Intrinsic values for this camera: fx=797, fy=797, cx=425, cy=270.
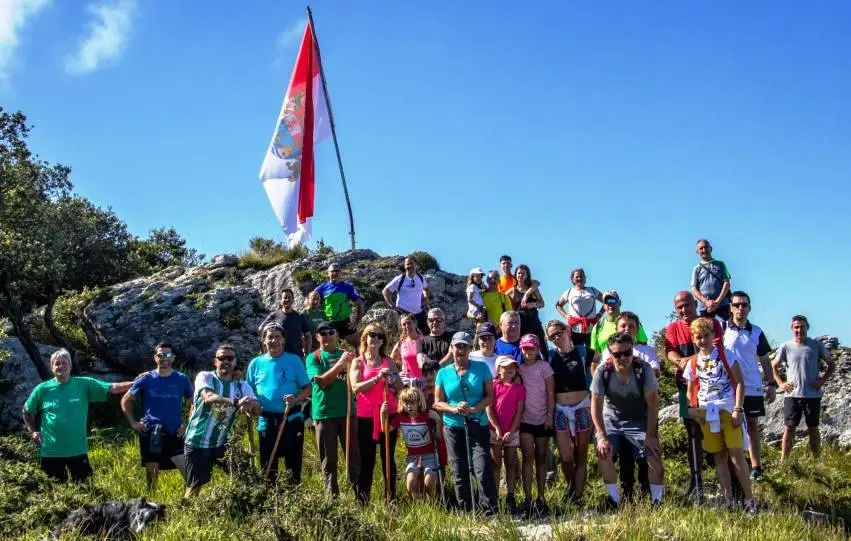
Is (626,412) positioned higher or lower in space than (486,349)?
lower

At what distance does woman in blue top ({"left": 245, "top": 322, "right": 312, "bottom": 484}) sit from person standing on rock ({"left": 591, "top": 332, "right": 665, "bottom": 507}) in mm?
3023

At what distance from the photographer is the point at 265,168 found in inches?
677

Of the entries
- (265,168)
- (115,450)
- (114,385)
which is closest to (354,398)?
(114,385)

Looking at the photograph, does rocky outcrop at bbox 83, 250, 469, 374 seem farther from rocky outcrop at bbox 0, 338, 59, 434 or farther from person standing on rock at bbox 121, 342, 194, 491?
person standing on rock at bbox 121, 342, 194, 491

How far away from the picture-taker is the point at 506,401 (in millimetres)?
8383

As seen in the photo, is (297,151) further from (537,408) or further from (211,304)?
(537,408)

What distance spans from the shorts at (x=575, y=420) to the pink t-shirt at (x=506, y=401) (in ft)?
1.55

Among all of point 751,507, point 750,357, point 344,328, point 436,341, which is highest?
point 344,328

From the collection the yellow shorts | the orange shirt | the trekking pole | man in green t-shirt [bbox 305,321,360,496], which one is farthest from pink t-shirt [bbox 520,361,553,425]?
the orange shirt

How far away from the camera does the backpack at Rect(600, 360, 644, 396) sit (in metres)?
7.95

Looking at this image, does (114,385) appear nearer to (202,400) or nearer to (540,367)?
(202,400)

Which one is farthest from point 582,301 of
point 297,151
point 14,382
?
point 14,382

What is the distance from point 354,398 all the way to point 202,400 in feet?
5.08

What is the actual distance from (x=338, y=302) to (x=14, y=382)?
601 centimetres
